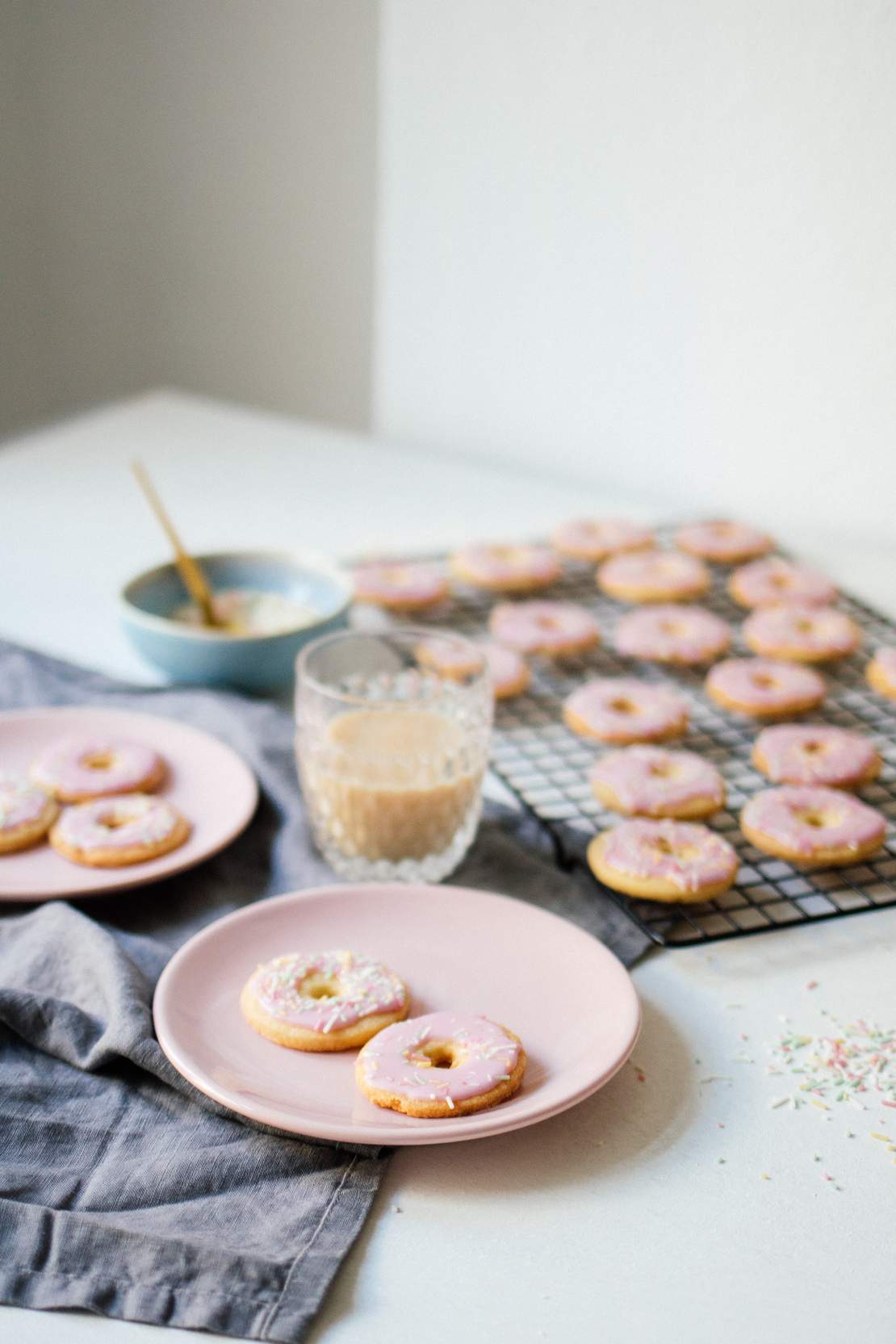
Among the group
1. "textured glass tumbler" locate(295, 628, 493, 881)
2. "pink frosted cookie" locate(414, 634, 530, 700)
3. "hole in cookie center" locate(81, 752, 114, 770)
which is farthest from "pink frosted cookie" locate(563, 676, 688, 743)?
"hole in cookie center" locate(81, 752, 114, 770)

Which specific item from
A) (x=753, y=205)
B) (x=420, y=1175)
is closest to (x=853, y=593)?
(x=753, y=205)

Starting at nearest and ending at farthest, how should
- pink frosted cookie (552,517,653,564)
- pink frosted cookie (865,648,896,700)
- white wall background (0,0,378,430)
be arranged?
pink frosted cookie (865,648,896,700) < pink frosted cookie (552,517,653,564) < white wall background (0,0,378,430)

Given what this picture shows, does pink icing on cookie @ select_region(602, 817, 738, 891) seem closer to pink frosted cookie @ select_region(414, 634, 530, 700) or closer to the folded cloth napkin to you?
the folded cloth napkin

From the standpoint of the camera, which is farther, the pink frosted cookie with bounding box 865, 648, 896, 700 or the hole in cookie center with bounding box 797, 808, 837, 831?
the pink frosted cookie with bounding box 865, 648, 896, 700

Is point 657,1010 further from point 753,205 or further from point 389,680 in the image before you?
point 753,205

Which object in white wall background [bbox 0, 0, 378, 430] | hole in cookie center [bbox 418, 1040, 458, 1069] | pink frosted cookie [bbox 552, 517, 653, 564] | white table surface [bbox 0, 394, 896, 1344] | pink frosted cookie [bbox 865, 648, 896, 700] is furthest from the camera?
white wall background [bbox 0, 0, 378, 430]

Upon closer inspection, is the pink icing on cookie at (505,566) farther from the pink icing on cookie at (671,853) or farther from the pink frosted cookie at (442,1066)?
the pink frosted cookie at (442,1066)

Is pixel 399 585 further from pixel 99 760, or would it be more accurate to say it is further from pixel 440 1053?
pixel 440 1053

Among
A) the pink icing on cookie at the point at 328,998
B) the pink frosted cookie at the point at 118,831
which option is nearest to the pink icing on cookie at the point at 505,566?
the pink frosted cookie at the point at 118,831
